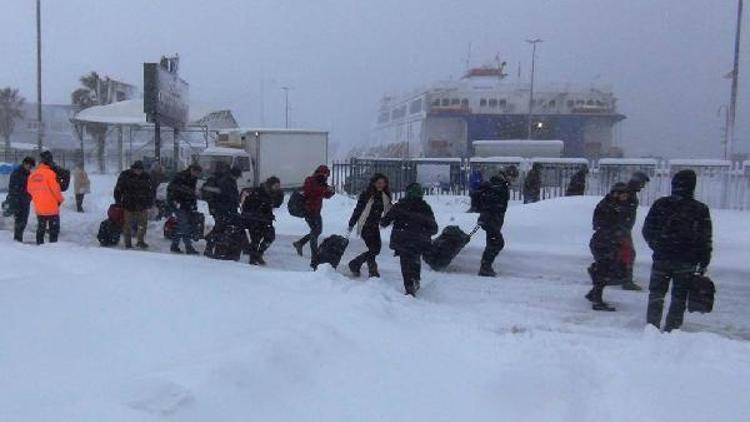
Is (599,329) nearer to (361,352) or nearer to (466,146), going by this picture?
(361,352)

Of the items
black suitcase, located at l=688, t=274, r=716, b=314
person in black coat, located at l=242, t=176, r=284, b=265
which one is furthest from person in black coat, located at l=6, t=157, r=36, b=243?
black suitcase, located at l=688, t=274, r=716, b=314

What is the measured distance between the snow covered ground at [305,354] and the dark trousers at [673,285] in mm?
442

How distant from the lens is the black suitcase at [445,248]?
1113 centimetres

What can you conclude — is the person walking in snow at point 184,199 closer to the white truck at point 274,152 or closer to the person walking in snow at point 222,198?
the person walking in snow at point 222,198

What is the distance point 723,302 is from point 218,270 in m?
6.46

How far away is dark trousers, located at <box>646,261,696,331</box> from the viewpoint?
6934 millimetres

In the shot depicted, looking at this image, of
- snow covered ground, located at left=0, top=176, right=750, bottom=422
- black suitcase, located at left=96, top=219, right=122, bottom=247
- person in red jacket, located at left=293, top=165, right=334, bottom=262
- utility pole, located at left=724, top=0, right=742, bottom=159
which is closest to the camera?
snow covered ground, located at left=0, top=176, right=750, bottom=422

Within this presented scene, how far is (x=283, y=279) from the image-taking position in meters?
7.85

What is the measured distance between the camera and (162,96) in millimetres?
17906

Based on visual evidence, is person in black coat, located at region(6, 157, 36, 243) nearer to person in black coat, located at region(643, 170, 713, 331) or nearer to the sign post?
the sign post

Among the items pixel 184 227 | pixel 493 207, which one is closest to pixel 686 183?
pixel 493 207

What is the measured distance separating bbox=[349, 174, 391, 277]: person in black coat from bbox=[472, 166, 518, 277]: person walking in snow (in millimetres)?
1474

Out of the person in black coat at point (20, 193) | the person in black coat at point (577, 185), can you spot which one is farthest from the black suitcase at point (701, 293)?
the person in black coat at point (577, 185)

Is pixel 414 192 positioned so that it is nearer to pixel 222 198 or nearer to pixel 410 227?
pixel 410 227
